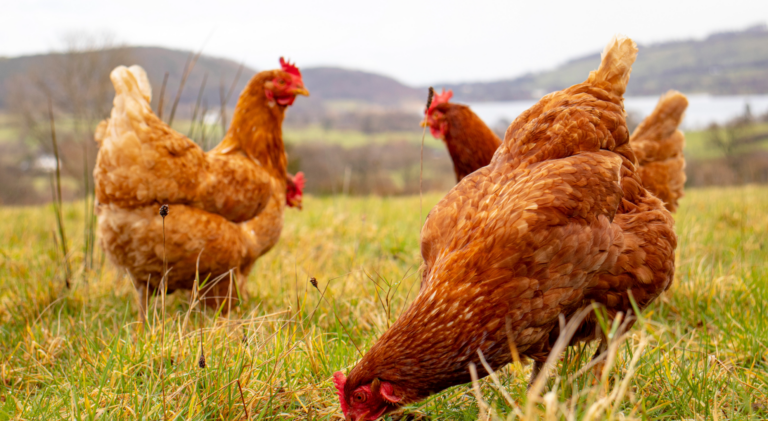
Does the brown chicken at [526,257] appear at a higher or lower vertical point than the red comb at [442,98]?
lower

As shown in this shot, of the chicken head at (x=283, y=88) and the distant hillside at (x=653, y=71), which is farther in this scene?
the distant hillside at (x=653, y=71)

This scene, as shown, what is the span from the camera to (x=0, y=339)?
2.57m

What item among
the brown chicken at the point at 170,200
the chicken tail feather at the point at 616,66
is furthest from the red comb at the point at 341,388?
the chicken tail feather at the point at 616,66

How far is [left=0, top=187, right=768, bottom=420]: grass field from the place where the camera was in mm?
1693

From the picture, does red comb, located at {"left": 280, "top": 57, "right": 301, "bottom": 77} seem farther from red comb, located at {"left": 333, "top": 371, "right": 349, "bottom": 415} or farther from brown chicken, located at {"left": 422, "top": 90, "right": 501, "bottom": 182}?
red comb, located at {"left": 333, "top": 371, "right": 349, "bottom": 415}

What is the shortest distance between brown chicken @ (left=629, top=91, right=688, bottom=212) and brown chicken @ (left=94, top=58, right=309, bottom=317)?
3.17 metres

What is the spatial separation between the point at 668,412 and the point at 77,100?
76.9 feet

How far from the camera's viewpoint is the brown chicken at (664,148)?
3822 mm

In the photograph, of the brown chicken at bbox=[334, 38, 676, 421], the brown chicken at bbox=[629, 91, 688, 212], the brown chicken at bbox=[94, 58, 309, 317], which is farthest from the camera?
the brown chicken at bbox=[629, 91, 688, 212]

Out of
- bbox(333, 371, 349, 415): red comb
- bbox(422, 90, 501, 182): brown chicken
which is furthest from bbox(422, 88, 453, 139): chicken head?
bbox(333, 371, 349, 415): red comb

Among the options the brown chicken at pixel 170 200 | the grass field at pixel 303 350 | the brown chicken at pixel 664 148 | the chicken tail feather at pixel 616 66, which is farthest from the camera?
the brown chicken at pixel 664 148

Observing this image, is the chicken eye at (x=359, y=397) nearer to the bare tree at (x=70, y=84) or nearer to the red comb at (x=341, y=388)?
the red comb at (x=341, y=388)

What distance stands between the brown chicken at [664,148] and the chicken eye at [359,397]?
3256 millimetres

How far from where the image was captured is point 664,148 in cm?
388
